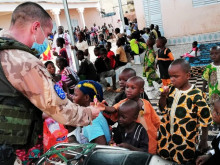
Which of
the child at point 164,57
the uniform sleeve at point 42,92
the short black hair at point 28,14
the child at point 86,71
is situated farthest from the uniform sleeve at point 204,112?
the child at point 86,71

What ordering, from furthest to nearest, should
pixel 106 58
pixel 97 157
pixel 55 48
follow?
pixel 55 48 → pixel 106 58 → pixel 97 157

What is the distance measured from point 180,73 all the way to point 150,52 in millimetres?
3122

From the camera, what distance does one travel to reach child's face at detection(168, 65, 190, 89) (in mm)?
2107

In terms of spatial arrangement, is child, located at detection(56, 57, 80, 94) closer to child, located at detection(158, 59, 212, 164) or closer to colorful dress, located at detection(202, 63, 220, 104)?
colorful dress, located at detection(202, 63, 220, 104)

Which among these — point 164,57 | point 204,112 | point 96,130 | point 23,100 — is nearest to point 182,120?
point 204,112

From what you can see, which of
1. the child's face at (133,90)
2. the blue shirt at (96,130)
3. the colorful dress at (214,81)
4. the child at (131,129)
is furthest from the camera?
the colorful dress at (214,81)

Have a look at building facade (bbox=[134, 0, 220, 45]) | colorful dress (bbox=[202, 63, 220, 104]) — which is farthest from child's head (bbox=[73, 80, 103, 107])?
building facade (bbox=[134, 0, 220, 45])

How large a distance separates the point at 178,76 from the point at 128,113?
0.61 meters

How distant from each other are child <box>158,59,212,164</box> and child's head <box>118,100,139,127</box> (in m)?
0.31

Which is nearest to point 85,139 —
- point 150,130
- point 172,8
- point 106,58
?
point 150,130

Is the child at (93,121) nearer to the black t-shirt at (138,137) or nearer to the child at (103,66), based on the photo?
the black t-shirt at (138,137)

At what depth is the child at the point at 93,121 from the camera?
1.83m

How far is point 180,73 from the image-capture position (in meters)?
2.14

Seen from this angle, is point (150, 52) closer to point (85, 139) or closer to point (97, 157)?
point (85, 139)
